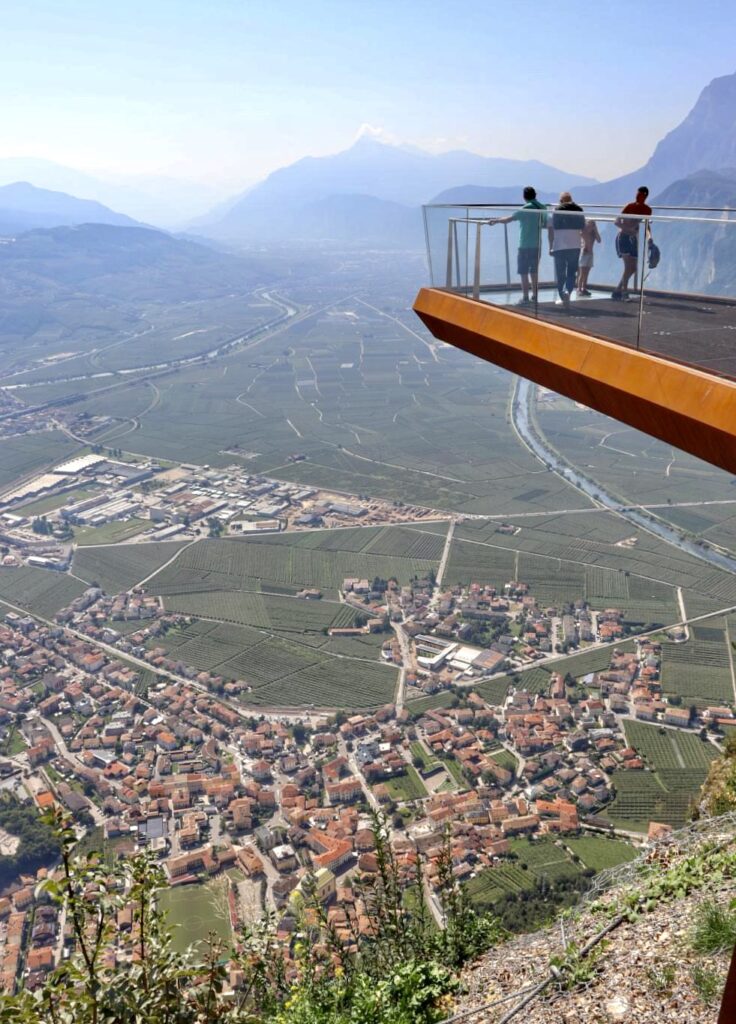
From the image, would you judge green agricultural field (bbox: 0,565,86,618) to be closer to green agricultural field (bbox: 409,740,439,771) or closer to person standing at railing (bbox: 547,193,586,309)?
green agricultural field (bbox: 409,740,439,771)

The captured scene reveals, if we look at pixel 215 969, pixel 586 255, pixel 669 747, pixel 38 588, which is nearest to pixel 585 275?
pixel 586 255

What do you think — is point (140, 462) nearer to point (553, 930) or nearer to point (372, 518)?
point (372, 518)

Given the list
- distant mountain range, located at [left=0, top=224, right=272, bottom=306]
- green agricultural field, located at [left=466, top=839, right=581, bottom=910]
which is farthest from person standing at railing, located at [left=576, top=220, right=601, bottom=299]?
distant mountain range, located at [left=0, top=224, right=272, bottom=306]

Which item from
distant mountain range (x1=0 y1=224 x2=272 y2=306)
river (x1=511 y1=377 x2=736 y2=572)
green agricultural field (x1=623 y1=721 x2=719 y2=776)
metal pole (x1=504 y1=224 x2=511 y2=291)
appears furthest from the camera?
distant mountain range (x1=0 y1=224 x2=272 y2=306)

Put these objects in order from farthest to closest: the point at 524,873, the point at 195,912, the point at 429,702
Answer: the point at 429,702 → the point at 524,873 → the point at 195,912

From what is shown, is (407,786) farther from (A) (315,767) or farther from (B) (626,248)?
(B) (626,248)
